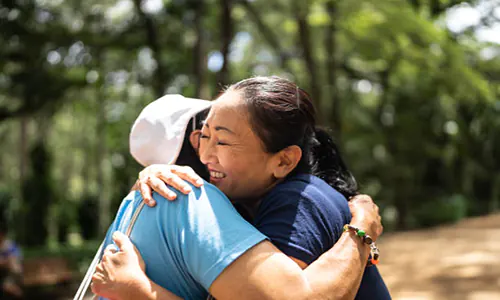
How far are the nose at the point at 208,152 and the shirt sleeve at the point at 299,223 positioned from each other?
219 mm

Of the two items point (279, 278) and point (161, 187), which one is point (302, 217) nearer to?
point (279, 278)

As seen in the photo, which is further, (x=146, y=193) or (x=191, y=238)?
(x=146, y=193)

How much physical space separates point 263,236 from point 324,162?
65 cm

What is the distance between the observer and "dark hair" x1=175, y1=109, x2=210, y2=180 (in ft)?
6.35

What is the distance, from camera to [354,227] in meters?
1.62

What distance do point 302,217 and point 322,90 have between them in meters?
16.0

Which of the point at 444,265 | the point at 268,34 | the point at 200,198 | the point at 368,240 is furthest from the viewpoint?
the point at 268,34

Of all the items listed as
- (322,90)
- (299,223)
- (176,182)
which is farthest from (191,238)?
(322,90)

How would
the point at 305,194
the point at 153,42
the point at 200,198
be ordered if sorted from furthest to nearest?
the point at 153,42, the point at 305,194, the point at 200,198

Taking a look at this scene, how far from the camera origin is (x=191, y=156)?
195cm

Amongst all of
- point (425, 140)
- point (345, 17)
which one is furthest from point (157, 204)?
point (425, 140)

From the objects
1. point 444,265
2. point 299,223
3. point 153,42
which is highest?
point 153,42

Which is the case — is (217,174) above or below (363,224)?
above

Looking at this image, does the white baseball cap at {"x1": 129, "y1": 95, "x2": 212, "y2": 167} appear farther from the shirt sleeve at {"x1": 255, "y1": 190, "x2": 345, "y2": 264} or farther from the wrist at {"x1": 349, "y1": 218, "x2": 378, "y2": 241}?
the wrist at {"x1": 349, "y1": 218, "x2": 378, "y2": 241}
